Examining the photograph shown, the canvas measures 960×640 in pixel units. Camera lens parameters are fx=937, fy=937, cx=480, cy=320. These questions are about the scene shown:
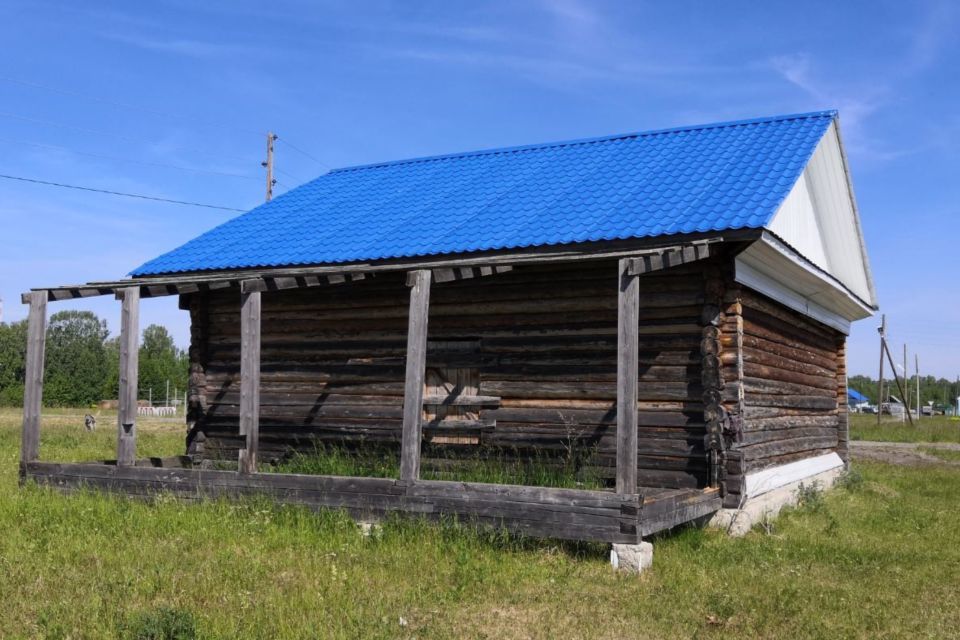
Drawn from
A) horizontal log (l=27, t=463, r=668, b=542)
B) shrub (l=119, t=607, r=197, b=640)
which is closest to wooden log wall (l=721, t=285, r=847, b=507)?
horizontal log (l=27, t=463, r=668, b=542)

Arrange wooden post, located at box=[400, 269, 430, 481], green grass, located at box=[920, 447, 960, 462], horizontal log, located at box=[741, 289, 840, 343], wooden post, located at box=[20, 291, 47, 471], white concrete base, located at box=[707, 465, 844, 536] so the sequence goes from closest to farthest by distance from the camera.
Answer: wooden post, located at box=[400, 269, 430, 481], white concrete base, located at box=[707, 465, 844, 536], horizontal log, located at box=[741, 289, 840, 343], wooden post, located at box=[20, 291, 47, 471], green grass, located at box=[920, 447, 960, 462]

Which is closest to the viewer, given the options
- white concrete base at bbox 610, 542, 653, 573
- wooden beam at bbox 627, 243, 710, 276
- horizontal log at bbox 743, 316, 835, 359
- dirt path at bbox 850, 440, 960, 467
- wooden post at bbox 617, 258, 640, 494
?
white concrete base at bbox 610, 542, 653, 573

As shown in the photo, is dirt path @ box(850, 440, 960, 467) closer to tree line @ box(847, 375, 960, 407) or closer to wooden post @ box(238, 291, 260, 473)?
wooden post @ box(238, 291, 260, 473)

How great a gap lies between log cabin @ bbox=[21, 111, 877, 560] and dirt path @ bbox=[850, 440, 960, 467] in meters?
9.32

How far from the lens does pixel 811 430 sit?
1489cm

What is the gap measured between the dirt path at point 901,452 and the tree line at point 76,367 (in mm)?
70924

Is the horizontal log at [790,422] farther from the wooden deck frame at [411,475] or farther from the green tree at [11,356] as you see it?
the green tree at [11,356]

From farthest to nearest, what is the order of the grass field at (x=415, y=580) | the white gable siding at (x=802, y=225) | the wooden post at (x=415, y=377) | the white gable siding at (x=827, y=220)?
the white gable siding at (x=827, y=220)
the white gable siding at (x=802, y=225)
the wooden post at (x=415, y=377)
the grass field at (x=415, y=580)

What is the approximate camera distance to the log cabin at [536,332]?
963cm

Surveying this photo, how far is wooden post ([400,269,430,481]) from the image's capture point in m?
9.36

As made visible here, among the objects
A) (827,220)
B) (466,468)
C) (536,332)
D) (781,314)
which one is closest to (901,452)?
(827,220)

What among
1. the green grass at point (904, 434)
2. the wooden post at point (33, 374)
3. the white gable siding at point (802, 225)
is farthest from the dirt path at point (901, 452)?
the wooden post at point (33, 374)

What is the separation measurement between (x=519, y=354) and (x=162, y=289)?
4518 millimetres

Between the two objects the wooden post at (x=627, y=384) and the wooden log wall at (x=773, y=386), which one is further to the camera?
the wooden log wall at (x=773, y=386)
